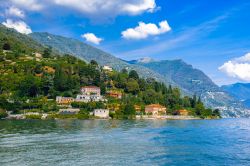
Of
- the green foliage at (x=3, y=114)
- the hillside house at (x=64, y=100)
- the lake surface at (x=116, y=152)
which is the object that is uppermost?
the hillside house at (x=64, y=100)

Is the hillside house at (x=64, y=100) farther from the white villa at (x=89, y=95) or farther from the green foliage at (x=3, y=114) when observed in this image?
the green foliage at (x=3, y=114)

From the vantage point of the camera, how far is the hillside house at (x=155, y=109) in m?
159

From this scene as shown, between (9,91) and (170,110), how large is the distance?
6971 cm

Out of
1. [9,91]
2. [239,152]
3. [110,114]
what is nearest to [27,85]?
[9,91]

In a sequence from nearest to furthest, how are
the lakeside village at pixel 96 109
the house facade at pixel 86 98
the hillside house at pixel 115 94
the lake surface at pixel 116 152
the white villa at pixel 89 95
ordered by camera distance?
A: the lake surface at pixel 116 152 < the lakeside village at pixel 96 109 < the house facade at pixel 86 98 < the white villa at pixel 89 95 < the hillside house at pixel 115 94

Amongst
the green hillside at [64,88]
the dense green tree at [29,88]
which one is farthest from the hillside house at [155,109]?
the dense green tree at [29,88]

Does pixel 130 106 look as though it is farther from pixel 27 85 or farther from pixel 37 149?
pixel 37 149

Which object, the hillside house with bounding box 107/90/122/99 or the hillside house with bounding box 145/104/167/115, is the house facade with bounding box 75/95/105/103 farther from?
the hillside house with bounding box 145/104/167/115

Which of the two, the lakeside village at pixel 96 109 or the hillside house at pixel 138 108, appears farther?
the hillside house at pixel 138 108

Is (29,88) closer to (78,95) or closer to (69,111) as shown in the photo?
(78,95)

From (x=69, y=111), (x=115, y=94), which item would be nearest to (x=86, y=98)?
(x=69, y=111)

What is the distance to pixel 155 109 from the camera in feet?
528

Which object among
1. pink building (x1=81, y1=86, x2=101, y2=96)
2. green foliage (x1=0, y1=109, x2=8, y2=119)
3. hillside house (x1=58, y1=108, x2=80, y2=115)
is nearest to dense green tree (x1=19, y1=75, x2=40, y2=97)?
hillside house (x1=58, y1=108, x2=80, y2=115)

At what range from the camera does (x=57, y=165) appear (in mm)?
37250
